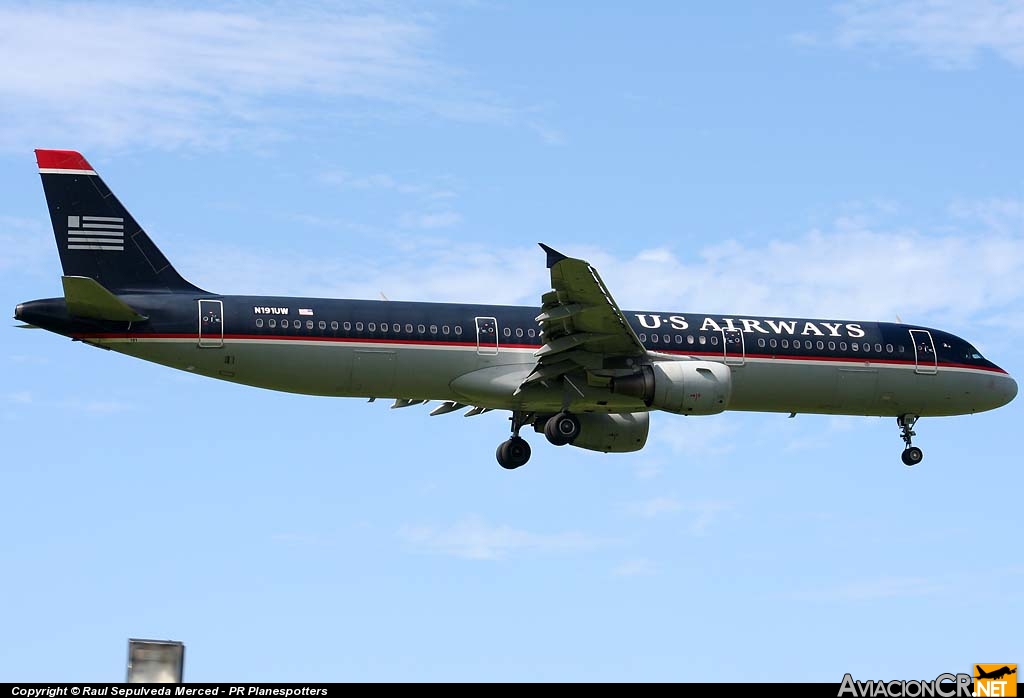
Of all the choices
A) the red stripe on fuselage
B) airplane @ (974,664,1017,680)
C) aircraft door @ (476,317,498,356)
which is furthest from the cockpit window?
airplane @ (974,664,1017,680)

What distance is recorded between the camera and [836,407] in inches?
1763

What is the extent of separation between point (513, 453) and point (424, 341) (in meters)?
4.98

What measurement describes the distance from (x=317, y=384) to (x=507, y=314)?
17.9 feet

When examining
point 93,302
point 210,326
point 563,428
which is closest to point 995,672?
point 563,428

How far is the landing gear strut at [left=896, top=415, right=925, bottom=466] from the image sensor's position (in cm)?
4600

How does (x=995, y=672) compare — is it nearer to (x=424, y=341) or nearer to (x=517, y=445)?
(x=424, y=341)

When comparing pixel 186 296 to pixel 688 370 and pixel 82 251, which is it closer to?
pixel 82 251

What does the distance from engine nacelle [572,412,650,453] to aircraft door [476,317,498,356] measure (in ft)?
15.1

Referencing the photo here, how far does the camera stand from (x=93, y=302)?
126ft

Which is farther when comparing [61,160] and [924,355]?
[924,355]

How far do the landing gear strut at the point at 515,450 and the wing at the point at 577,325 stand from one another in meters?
3.00

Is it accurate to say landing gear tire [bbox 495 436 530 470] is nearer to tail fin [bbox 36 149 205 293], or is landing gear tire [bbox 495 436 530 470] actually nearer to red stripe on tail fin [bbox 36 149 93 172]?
tail fin [bbox 36 149 205 293]

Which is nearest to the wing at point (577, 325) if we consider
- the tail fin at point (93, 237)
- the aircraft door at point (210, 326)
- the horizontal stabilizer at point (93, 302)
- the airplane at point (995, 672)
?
the aircraft door at point (210, 326)

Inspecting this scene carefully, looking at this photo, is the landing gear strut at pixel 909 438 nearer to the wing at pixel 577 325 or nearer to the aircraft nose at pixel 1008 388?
the aircraft nose at pixel 1008 388
